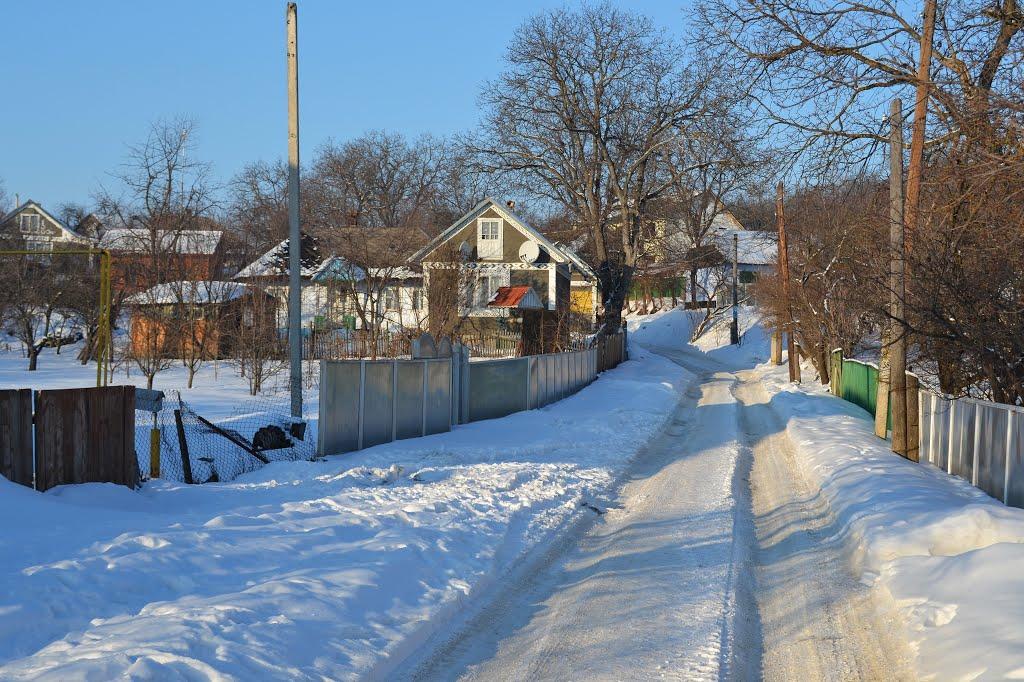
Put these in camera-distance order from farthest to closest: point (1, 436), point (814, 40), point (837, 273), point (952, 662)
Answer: point (837, 273)
point (814, 40)
point (1, 436)
point (952, 662)

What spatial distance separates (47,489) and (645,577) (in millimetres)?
6467

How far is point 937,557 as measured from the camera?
26.9 feet

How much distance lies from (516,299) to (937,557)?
123 feet

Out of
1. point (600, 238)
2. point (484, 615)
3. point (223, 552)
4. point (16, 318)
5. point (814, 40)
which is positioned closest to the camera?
point (484, 615)

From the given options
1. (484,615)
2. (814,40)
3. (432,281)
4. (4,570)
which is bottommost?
(484,615)

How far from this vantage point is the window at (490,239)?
48781 millimetres

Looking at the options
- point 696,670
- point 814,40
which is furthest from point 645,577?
point 814,40

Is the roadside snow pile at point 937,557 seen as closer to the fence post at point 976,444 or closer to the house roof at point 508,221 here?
the fence post at point 976,444

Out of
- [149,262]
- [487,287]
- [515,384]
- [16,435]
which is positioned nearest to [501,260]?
[487,287]

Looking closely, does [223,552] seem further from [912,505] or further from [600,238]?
[600,238]

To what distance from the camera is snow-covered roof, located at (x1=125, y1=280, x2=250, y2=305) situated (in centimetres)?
2950

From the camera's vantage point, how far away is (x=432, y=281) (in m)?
40.2

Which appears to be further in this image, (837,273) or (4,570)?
(837,273)

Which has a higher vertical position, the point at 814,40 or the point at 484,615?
the point at 814,40
